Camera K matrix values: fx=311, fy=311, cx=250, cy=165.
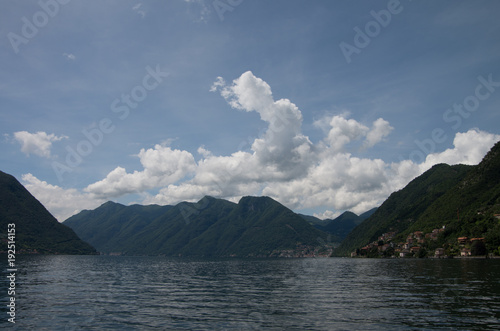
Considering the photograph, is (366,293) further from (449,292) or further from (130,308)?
(130,308)

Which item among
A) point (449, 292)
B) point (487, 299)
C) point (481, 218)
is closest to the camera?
point (487, 299)

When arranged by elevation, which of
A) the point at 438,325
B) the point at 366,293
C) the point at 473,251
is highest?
the point at 438,325

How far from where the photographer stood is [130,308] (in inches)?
1585

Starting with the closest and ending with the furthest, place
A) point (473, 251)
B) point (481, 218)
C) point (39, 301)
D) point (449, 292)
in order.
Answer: point (39, 301) → point (449, 292) → point (473, 251) → point (481, 218)

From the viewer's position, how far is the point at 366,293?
1996 inches

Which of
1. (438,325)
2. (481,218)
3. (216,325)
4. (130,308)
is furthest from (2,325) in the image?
(481,218)

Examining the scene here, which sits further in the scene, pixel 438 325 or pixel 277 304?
pixel 277 304

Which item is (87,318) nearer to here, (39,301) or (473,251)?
(39,301)

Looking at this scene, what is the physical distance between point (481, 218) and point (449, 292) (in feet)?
599

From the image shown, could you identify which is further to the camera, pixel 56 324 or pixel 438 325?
pixel 56 324

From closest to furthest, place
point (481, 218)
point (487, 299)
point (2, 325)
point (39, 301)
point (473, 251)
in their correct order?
point (2, 325)
point (487, 299)
point (39, 301)
point (473, 251)
point (481, 218)

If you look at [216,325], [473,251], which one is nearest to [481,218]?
[473,251]

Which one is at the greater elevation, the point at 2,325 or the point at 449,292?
the point at 2,325

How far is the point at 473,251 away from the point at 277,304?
162203 mm
